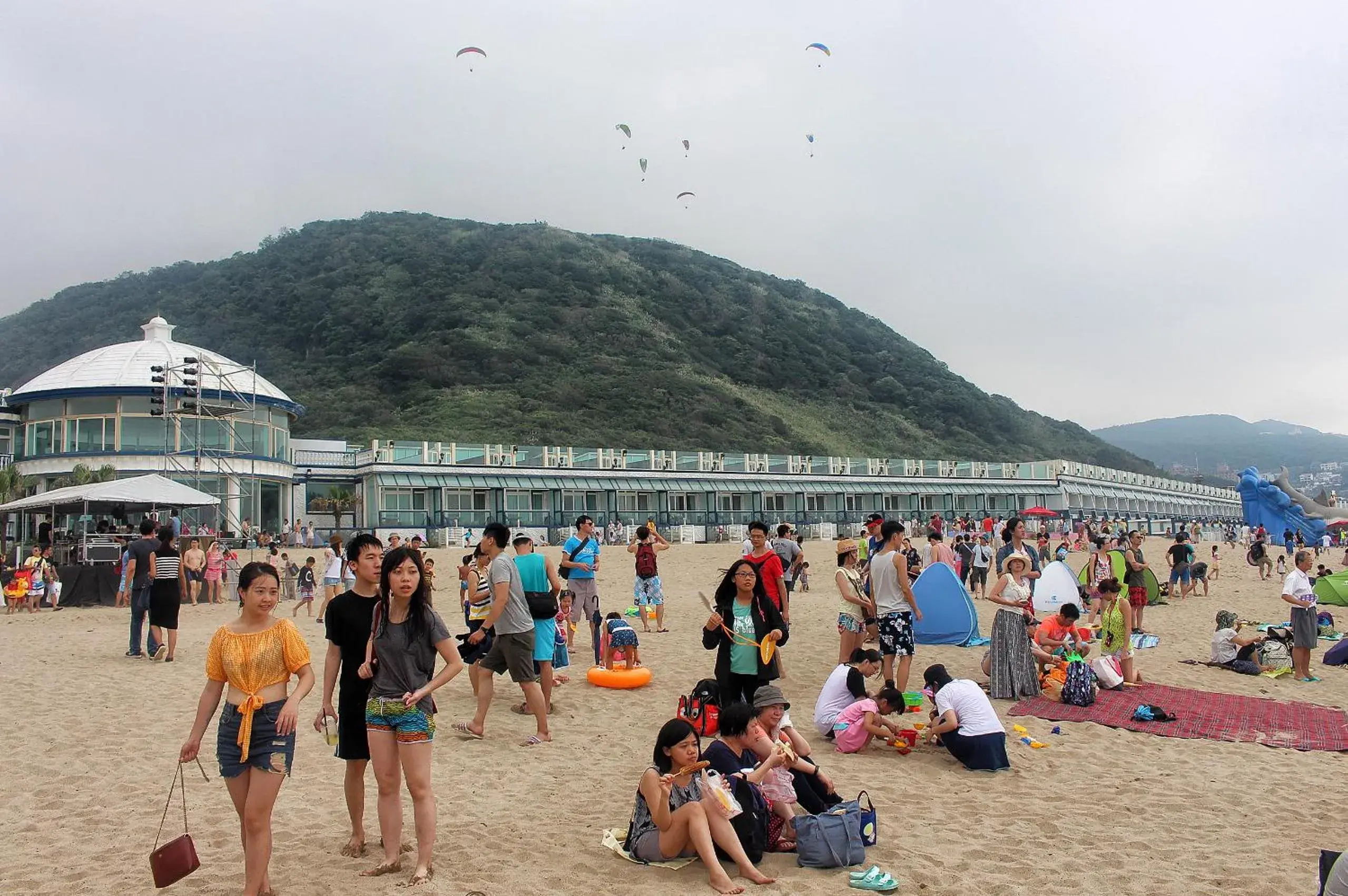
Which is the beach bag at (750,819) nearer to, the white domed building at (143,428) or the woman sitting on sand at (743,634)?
the woman sitting on sand at (743,634)

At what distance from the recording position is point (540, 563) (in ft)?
24.0

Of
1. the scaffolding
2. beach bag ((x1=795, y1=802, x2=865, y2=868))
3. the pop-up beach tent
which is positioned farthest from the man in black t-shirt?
the scaffolding

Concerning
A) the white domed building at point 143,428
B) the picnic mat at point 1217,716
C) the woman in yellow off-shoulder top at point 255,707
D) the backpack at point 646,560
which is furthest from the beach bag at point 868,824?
the white domed building at point 143,428

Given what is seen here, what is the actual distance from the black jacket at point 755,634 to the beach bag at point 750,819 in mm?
1848

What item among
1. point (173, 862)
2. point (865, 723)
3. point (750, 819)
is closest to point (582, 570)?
point (865, 723)

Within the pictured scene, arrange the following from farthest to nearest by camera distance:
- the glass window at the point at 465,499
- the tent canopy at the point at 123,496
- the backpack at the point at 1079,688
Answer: the glass window at the point at 465,499 < the tent canopy at the point at 123,496 < the backpack at the point at 1079,688

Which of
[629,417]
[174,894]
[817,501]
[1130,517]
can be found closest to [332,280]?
[629,417]

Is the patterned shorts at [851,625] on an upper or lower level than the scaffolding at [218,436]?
lower

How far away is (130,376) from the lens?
30.6m

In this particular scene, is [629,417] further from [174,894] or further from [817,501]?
[174,894]

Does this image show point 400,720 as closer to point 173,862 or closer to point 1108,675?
point 173,862

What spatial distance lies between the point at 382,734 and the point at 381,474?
2907 cm

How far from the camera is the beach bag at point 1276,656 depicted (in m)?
10.5

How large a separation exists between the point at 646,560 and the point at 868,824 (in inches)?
271
